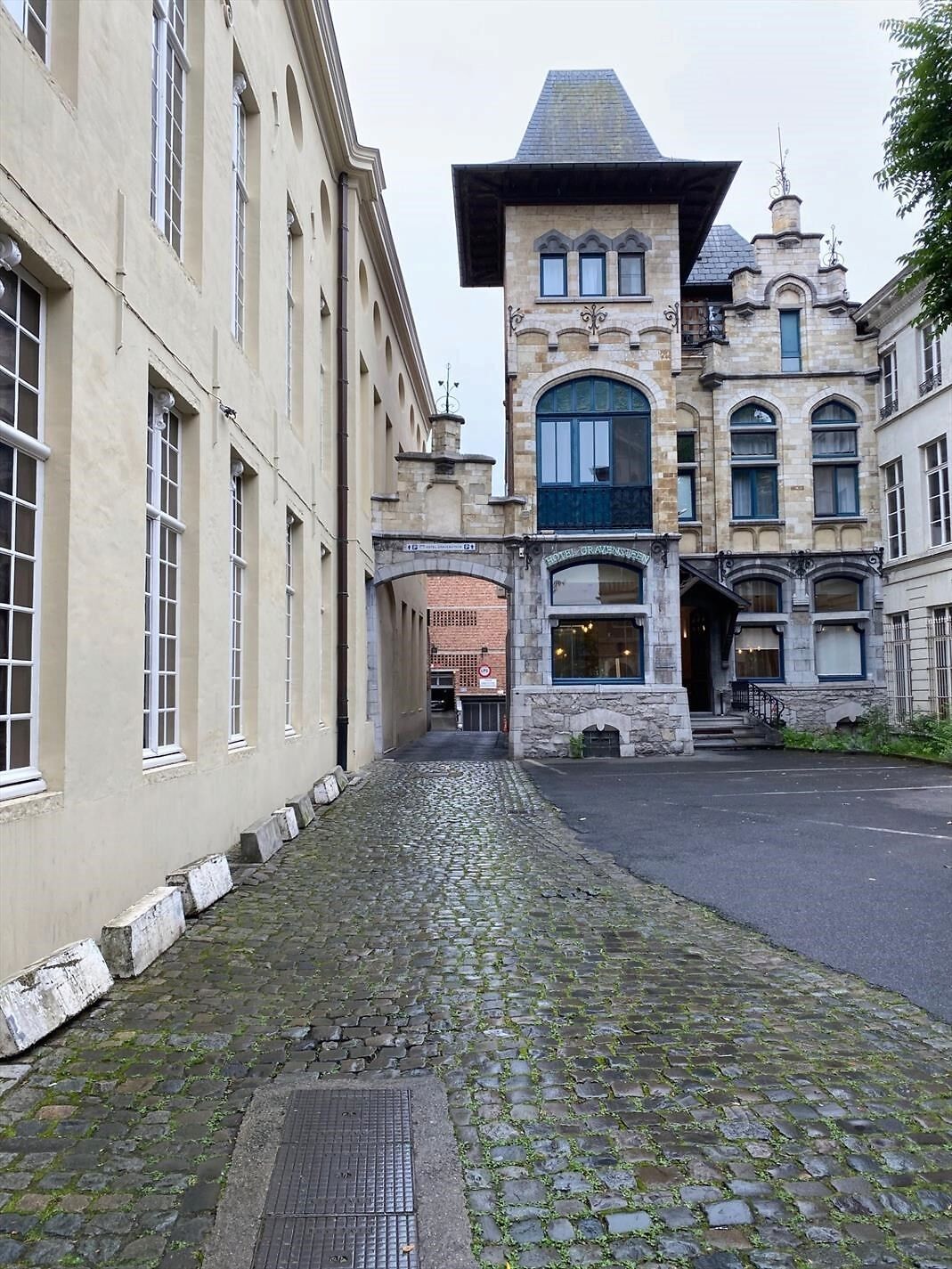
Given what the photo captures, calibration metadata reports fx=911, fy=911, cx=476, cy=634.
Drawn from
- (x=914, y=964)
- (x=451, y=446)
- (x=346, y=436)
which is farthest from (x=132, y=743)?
(x=451, y=446)

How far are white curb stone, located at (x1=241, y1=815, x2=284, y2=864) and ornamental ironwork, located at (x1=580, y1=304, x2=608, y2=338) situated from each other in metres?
14.7

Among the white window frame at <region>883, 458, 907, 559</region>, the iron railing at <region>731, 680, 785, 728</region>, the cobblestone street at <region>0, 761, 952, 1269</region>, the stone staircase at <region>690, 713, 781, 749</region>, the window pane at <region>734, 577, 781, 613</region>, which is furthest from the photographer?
the window pane at <region>734, 577, 781, 613</region>

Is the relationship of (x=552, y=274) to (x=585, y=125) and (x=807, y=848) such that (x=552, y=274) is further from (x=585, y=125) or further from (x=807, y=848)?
(x=807, y=848)

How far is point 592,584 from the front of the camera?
1922 cm

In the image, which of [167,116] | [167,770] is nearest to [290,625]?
[167,770]

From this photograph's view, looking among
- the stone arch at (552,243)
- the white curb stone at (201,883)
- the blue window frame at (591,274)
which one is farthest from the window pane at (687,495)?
the white curb stone at (201,883)

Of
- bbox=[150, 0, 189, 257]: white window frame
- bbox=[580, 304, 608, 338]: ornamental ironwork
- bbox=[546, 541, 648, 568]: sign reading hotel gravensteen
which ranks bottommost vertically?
bbox=[546, 541, 648, 568]: sign reading hotel gravensteen

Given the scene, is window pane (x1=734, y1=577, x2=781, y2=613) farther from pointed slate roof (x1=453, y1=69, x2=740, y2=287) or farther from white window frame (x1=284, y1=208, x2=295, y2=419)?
white window frame (x1=284, y1=208, x2=295, y2=419)

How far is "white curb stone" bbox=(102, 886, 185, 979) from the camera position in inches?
187

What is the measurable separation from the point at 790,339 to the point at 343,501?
588 inches

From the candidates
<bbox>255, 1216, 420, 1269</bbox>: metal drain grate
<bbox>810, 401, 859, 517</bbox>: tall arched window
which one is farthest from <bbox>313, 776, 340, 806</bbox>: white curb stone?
<bbox>810, 401, 859, 517</bbox>: tall arched window

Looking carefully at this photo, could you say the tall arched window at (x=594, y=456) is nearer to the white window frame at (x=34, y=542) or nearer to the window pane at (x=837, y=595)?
the window pane at (x=837, y=595)

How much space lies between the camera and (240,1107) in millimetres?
3344

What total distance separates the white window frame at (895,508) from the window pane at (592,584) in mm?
8047
